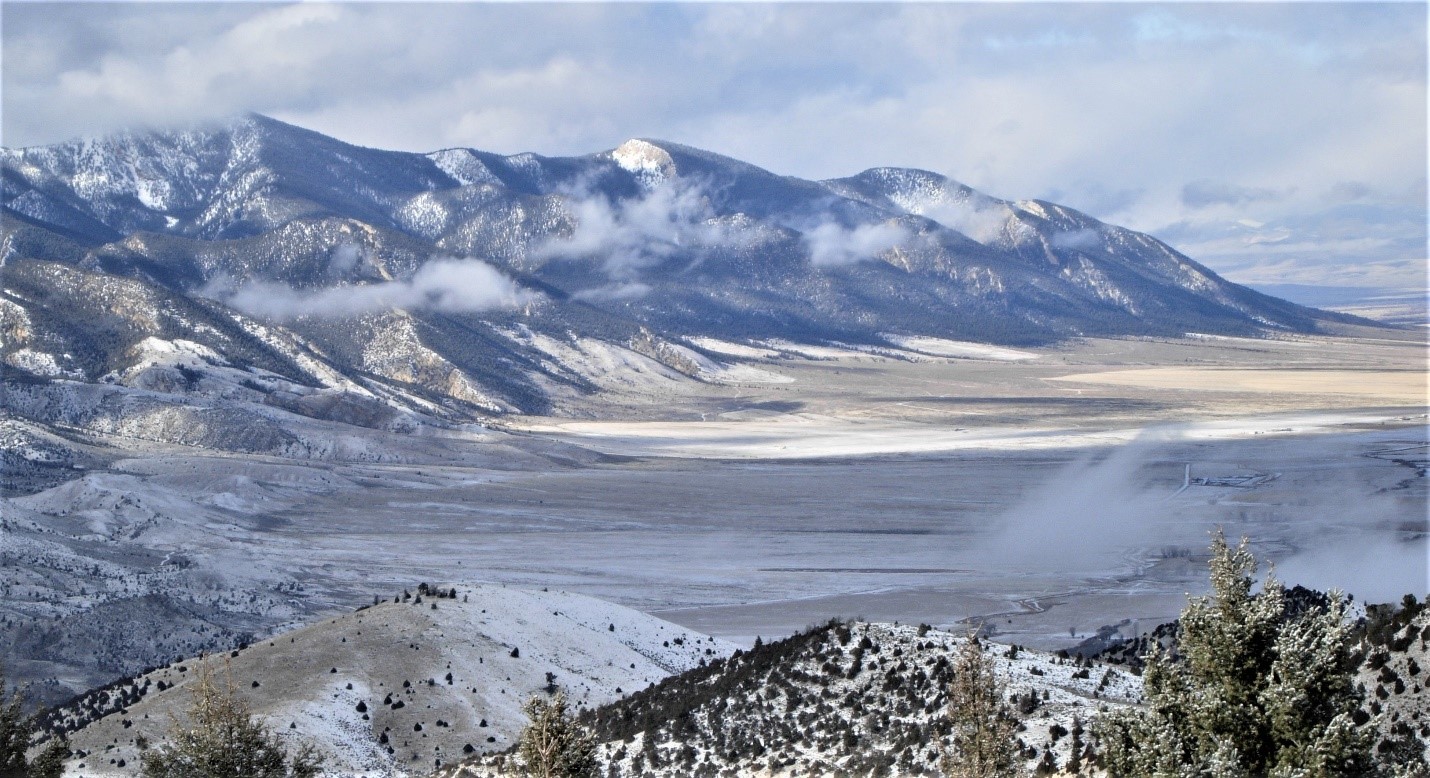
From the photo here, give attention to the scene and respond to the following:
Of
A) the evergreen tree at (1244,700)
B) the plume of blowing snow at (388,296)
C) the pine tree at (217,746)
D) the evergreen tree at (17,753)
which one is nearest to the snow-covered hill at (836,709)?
the evergreen tree at (1244,700)

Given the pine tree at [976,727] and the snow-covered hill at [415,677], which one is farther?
the snow-covered hill at [415,677]

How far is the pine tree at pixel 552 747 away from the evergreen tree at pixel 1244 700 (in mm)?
5085

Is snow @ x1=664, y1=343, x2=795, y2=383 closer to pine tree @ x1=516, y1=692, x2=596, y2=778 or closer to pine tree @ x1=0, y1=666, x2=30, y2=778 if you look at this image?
pine tree @ x1=0, y1=666, x2=30, y2=778

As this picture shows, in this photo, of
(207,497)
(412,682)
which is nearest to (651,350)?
(207,497)

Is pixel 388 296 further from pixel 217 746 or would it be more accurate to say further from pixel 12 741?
pixel 217 746

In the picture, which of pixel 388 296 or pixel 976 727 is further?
pixel 388 296

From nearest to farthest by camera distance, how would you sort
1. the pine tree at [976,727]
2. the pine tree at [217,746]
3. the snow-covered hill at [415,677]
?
the pine tree at [976,727], the pine tree at [217,746], the snow-covered hill at [415,677]

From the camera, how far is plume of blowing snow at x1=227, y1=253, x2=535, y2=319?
557 feet

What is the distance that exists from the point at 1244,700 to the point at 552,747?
6447mm

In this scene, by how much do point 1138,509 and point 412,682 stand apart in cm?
5750

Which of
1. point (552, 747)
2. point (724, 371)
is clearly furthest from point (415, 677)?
point (724, 371)

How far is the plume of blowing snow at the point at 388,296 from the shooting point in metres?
170

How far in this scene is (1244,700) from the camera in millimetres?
12891

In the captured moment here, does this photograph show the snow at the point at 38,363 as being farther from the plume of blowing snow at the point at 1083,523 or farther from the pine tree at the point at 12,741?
the pine tree at the point at 12,741
